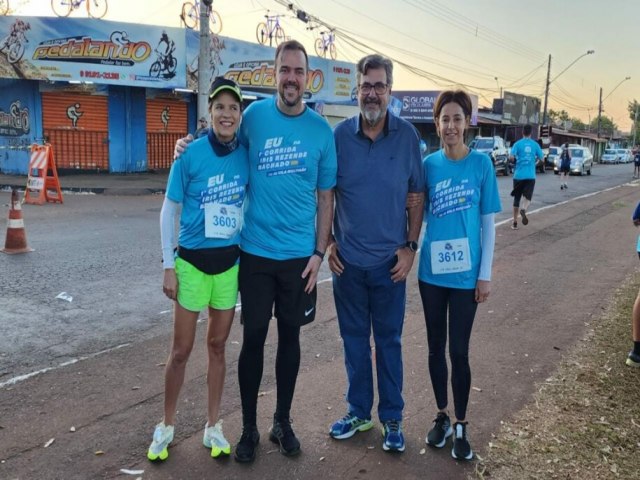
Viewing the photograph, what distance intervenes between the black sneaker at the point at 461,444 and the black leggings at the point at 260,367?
1004mm

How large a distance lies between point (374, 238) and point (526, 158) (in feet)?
33.5

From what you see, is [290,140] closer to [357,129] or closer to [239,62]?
[357,129]

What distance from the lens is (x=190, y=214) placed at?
3.18 m

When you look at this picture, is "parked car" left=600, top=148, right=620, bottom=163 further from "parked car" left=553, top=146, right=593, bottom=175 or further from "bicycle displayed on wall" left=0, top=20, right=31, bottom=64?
"bicycle displayed on wall" left=0, top=20, right=31, bottom=64

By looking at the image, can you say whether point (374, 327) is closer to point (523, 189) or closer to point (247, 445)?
point (247, 445)

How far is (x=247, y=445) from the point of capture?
3285 millimetres

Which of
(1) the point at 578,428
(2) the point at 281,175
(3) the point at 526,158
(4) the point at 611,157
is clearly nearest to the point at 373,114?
(2) the point at 281,175

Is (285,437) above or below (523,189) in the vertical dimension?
below

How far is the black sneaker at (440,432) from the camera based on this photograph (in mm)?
3479

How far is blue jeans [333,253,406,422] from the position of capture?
11.5 feet

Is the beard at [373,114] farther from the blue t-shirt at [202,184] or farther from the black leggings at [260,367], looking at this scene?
the black leggings at [260,367]

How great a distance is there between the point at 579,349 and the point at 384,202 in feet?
9.33

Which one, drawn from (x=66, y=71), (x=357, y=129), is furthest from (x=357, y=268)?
(x=66, y=71)

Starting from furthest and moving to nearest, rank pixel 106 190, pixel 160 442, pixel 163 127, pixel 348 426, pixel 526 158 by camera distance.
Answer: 1. pixel 163 127
2. pixel 106 190
3. pixel 526 158
4. pixel 348 426
5. pixel 160 442
